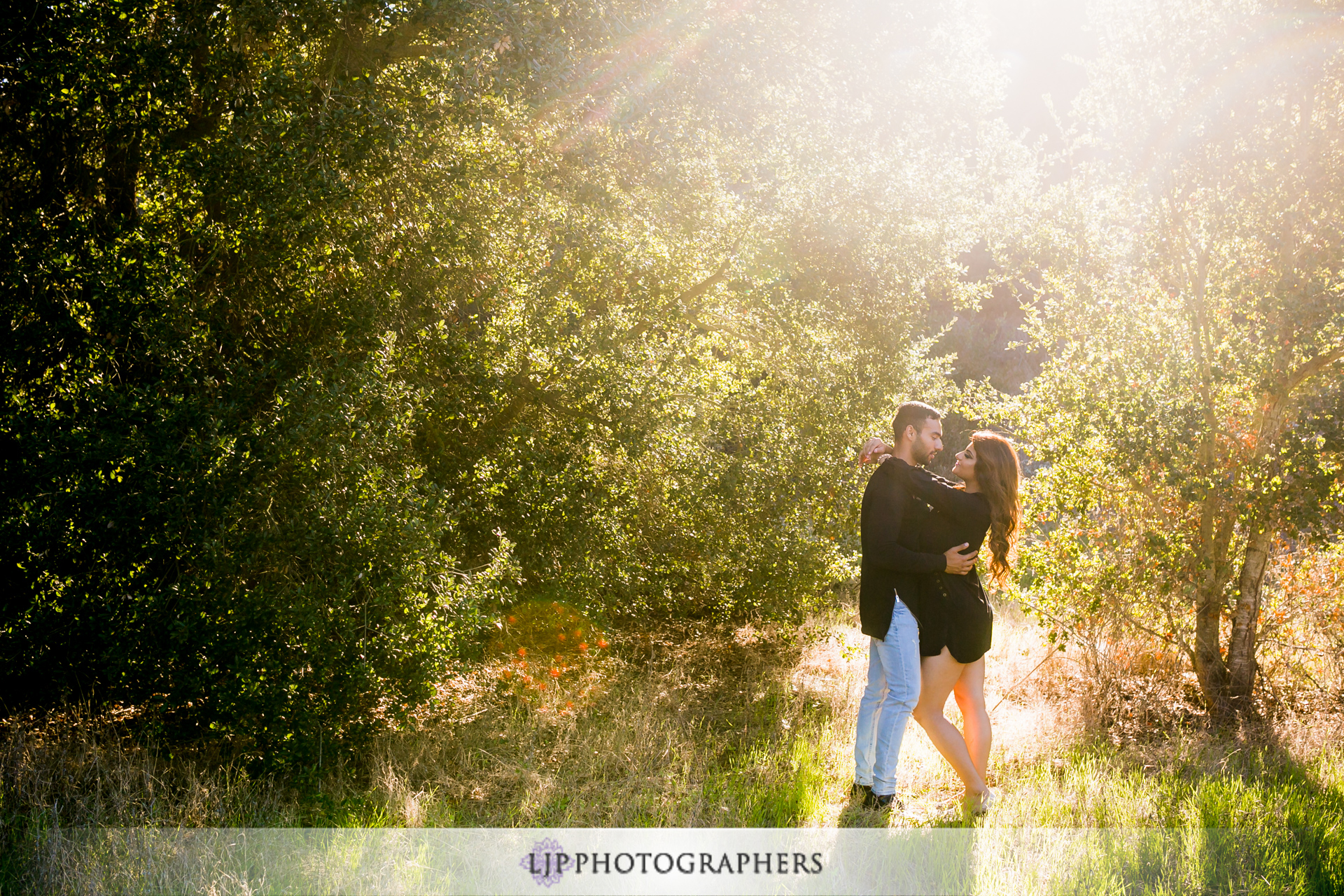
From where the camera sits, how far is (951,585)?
4730 mm

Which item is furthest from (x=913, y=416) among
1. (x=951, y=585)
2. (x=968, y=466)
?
(x=951, y=585)

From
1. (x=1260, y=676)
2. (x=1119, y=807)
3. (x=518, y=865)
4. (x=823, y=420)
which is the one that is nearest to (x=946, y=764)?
(x=1119, y=807)

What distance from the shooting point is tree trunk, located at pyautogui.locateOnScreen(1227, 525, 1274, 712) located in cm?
681

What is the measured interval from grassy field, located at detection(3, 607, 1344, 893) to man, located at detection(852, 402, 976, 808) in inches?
11.5

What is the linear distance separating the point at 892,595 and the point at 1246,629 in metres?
4.21

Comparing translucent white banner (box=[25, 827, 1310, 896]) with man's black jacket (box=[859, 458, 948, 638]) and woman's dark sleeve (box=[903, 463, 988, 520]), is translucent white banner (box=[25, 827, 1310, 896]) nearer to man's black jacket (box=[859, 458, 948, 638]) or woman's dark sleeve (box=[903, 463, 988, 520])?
man's black jacket (box=[859, 458, 948, 638])

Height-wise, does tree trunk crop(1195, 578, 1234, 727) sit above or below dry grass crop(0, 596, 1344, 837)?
above

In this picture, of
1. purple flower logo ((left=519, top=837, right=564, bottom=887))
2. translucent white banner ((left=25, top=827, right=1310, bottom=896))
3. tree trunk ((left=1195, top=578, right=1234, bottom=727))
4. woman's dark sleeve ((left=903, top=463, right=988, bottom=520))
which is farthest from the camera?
tree trunk ((left=1195, top=578, right=1234, bottom=727))

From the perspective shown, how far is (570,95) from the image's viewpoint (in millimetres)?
6117

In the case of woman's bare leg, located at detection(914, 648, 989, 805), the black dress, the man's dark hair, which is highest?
the man's dark hair

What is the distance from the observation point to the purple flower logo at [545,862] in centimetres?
411

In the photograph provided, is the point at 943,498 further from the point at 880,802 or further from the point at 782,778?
the point at 782,778

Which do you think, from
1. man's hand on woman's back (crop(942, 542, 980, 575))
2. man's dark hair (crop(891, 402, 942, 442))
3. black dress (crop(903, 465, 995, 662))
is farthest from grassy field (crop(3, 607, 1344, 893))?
man's dark hair (crop(891, 402, 942, 442))

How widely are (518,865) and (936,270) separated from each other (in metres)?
7.55
